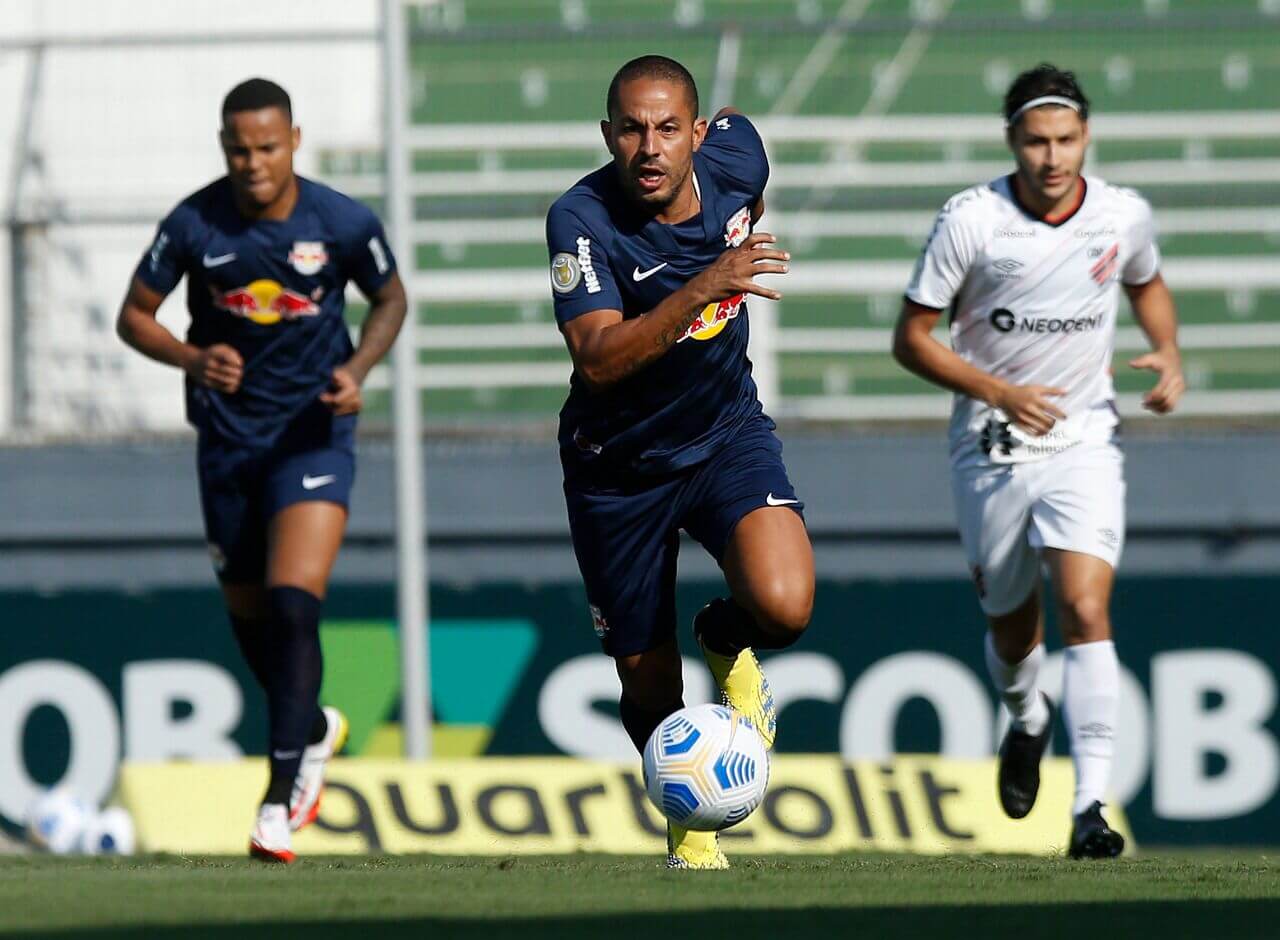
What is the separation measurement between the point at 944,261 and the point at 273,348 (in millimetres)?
2231

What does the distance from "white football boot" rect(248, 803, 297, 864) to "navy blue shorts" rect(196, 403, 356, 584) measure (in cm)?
98

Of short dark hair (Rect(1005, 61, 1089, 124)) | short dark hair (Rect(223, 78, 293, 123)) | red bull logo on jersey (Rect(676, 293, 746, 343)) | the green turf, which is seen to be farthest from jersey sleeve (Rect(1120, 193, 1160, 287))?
the green turf

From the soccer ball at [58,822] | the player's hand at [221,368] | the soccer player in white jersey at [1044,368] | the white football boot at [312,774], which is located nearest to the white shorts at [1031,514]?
the soccer player in white jersey at [1044,368]

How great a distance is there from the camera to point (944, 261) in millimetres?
6867

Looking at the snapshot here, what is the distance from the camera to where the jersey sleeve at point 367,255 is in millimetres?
7164

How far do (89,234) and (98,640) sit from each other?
2.09 m

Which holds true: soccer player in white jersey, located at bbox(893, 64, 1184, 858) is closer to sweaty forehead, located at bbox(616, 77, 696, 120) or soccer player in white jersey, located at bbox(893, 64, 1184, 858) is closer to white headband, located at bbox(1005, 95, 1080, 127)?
white headband, located at bbox(1005, 95, 1080, 127)

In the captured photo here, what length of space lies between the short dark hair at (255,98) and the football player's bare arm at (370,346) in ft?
2.34

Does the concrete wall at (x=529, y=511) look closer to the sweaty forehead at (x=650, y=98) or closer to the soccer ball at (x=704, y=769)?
the soccer ball at (x=704, y=769)

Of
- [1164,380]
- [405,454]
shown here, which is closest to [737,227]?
[1164,380]

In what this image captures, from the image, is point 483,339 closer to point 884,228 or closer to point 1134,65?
point 884,228

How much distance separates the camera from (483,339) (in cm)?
1175

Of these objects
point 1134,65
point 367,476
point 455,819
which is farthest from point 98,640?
point 1134,65

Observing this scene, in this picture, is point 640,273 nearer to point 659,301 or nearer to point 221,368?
point 659,301
